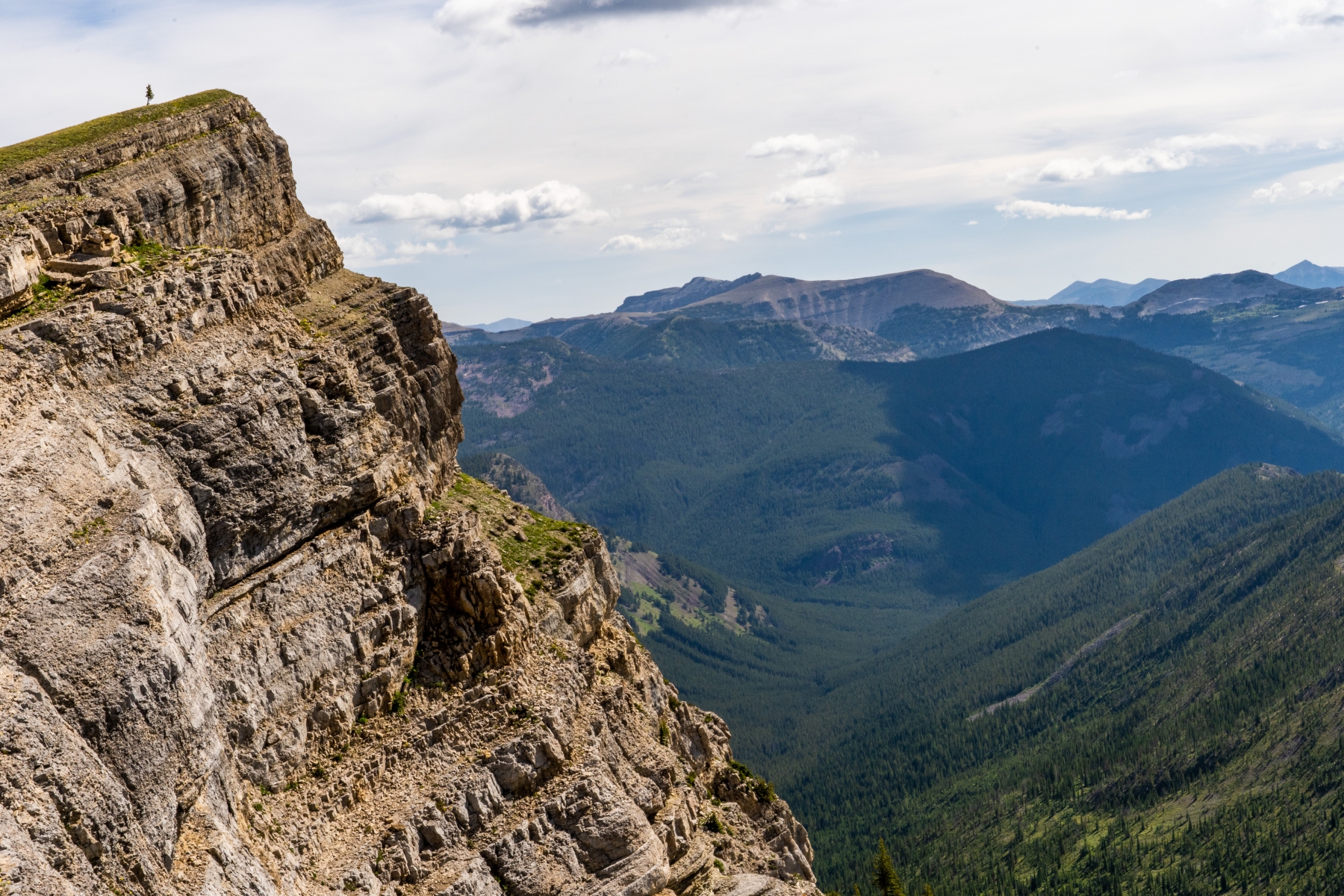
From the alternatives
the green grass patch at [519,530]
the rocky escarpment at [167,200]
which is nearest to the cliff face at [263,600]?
the rocky escarpment at [167,200]

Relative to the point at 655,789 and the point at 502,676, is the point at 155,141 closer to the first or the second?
the point at 502,676

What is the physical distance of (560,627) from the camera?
60.2m

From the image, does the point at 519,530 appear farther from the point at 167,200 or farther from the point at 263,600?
the point at 167,200

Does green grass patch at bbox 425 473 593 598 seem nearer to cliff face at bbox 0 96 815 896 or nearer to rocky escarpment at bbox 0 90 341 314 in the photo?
cliff face at bbox 0 96 815 896

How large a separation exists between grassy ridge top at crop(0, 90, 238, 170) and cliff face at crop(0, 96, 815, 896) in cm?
142

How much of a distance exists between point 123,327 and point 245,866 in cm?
2007

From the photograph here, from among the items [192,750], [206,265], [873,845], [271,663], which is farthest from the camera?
[873,845]

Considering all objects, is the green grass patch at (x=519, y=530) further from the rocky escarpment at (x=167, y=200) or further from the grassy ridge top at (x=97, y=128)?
the grassy ridge top at (x=97, y=128)

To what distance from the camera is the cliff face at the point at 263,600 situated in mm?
33531

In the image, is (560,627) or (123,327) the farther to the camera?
(560,627)

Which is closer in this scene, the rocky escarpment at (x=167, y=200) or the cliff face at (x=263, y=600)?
the cliff face at (x=263, y=600)

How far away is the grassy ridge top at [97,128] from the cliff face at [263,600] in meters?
1.42

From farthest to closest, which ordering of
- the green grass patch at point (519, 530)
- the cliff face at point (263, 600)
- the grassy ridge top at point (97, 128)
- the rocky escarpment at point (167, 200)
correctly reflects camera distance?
the green grass patch at point (519, 530)
the grassy ridge top at point (97, 128)
the rocky escarpment at point (167, 200)
the cliff face at point (263, 600)

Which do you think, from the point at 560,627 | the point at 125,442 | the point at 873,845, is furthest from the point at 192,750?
the point at 873,845
